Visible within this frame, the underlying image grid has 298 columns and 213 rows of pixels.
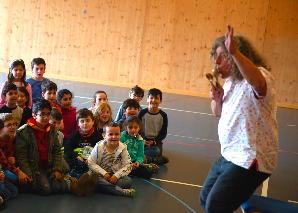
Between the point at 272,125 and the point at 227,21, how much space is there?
10.2 meters

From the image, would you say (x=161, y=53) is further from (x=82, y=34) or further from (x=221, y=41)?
(x=221, y=41)

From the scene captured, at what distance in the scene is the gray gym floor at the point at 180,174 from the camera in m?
4.21

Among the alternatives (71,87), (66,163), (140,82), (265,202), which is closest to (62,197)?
(66,163)

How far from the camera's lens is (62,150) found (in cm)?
480

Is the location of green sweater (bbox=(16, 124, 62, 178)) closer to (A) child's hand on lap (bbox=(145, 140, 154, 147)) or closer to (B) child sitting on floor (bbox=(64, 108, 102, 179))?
(B) child sitting on floor (bbox=(64, 108, 102, 179))

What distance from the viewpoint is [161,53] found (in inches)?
500

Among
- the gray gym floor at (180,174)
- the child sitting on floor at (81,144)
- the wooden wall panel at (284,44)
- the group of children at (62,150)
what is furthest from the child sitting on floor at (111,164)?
the wooden wall panel at (284,44)

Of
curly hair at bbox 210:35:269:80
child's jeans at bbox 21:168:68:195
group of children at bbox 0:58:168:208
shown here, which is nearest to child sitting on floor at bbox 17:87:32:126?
group of children at bbox 0:58:168:208

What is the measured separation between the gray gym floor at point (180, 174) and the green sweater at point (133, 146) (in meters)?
0.26

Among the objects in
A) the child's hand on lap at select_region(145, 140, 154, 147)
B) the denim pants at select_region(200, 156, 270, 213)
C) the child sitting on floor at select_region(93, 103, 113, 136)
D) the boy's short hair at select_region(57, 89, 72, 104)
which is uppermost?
the boy's short hair at select_region(57, 89, 72, 104)

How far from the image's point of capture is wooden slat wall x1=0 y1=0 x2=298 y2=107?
12.5 meters

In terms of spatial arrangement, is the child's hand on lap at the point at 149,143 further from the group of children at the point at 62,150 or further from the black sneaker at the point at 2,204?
the black sneaker at the point at 2,204

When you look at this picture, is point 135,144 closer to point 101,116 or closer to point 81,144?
point 101,116

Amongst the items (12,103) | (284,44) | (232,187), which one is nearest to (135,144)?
(12,103)
